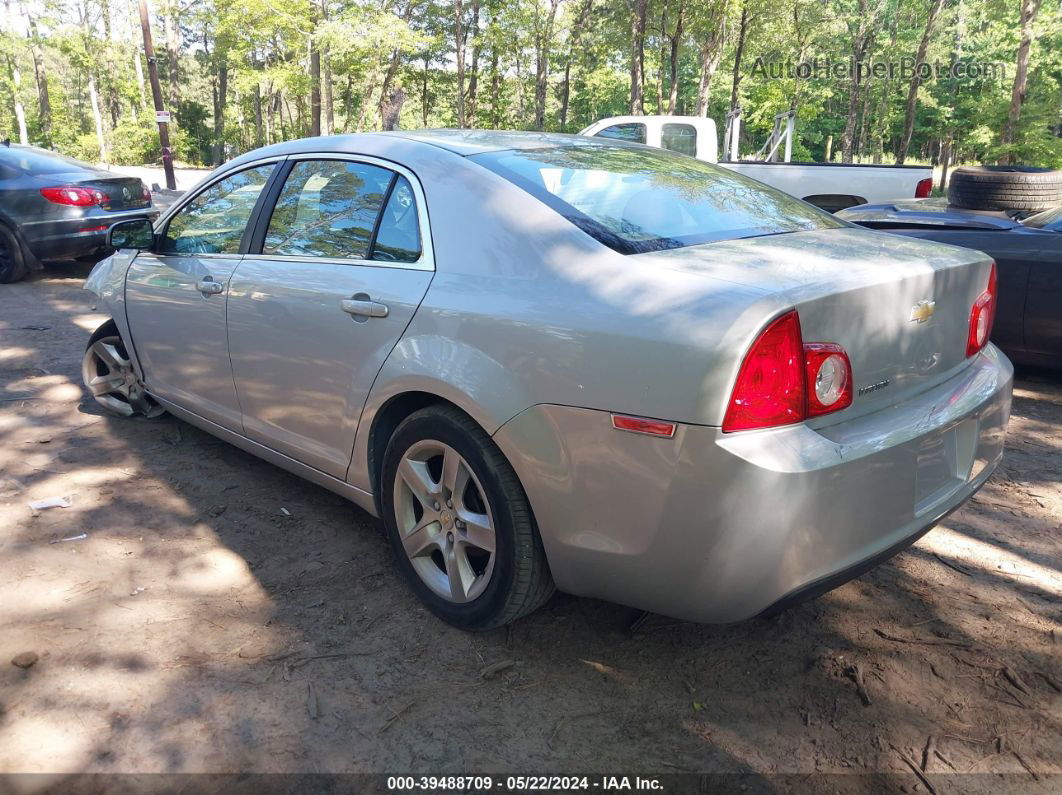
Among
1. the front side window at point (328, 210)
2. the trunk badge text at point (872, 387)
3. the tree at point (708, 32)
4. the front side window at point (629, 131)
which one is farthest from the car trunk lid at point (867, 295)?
the tree at point (708, 32)

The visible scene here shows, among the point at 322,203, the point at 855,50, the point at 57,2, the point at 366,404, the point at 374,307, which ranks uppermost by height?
the point at 57,2

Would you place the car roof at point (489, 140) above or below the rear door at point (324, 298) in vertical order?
above

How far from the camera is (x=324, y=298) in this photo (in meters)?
2.96

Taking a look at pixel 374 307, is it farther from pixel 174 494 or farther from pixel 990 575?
pixel 990 575

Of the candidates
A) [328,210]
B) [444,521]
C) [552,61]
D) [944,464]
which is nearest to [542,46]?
[552,61]

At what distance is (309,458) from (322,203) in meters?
1.02

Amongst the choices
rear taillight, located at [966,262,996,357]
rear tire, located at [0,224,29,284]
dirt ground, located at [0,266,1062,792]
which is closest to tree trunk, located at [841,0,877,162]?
rear tire, located at [0,224,29,284]

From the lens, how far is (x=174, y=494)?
12.6 ft

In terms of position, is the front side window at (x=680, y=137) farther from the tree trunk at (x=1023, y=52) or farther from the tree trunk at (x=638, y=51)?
the tree trunk at (x=638, y=51)

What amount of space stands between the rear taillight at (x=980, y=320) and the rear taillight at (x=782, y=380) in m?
0.84

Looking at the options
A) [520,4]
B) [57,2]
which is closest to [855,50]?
[520,4]

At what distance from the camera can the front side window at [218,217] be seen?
11.8ft

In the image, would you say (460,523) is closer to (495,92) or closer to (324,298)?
(324,298)

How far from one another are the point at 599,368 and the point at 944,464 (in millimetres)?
1118
